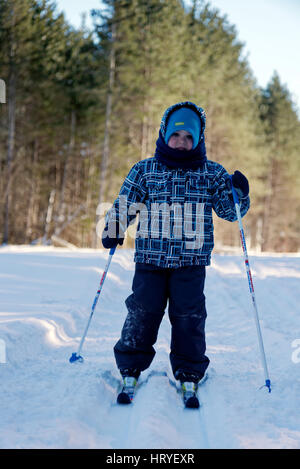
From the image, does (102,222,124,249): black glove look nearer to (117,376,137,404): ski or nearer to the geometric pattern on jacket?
the geometric pattern on jacket

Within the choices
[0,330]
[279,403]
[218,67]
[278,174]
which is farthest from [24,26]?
[278,174]

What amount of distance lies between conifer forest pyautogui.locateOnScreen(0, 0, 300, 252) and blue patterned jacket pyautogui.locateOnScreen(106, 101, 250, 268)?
14413 mm

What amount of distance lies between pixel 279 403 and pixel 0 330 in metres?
2.35

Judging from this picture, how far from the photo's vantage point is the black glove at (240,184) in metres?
3.17

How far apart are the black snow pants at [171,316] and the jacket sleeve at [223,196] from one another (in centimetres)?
53

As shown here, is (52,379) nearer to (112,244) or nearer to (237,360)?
(112,244)

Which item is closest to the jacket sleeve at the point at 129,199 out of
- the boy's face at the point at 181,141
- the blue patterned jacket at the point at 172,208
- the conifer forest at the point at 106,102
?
the blue patterned jacket at the point at 172,208

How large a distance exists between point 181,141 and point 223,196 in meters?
0.54

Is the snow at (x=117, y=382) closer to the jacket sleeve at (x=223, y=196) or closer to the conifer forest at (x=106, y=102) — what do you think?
the jacket sleeve at (x=223, y=196)

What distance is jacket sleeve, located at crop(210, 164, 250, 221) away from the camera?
10.6ft

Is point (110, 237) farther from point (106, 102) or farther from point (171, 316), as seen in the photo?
point (106, 102)

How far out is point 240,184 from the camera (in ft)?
10.4

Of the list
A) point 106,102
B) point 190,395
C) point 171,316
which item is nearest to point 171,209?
point 171,316

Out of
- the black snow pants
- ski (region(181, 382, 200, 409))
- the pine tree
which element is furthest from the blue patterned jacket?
the pine tree
